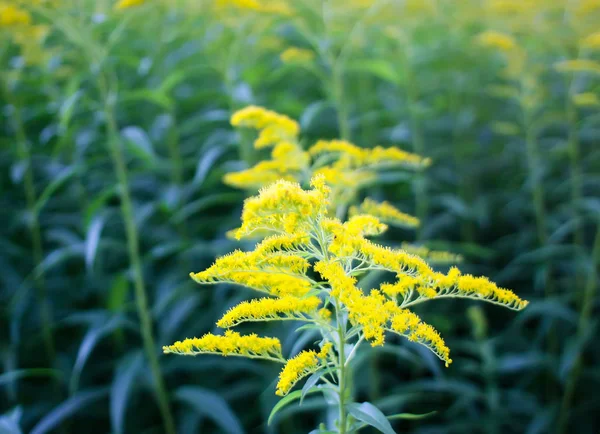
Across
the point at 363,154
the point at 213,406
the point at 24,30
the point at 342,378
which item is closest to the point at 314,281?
the point at 342,378

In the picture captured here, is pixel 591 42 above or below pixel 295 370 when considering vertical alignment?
above

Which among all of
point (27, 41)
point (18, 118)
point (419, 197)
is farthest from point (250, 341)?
point (27, 41)

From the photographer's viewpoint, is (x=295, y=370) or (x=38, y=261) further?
(x=38, y=261)

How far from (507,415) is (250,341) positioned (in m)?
2.03

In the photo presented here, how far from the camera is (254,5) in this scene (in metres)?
2.40

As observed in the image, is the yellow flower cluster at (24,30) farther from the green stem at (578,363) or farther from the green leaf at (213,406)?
the green stem at (578,363)

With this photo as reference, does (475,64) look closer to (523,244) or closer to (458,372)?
(523,244)

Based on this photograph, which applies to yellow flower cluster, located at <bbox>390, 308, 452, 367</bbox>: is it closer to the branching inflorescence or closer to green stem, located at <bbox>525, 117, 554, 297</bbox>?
the branching inflorescence

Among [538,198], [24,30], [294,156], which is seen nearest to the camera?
[294,156]

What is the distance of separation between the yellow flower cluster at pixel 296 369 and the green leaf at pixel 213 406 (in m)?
1.12

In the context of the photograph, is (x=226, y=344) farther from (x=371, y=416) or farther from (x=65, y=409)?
(x=65, y=409)

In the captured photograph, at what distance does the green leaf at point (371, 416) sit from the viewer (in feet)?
3.54

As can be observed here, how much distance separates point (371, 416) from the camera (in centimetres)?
112

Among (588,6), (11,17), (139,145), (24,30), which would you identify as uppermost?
(588,6)
